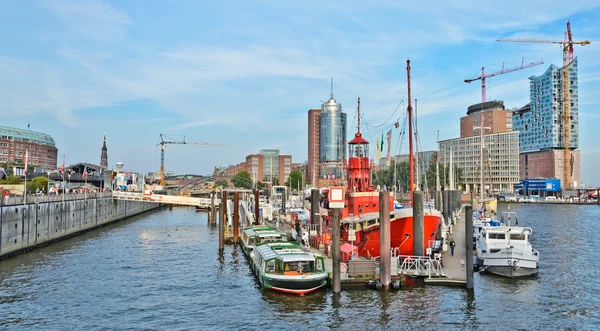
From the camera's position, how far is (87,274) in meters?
45.6

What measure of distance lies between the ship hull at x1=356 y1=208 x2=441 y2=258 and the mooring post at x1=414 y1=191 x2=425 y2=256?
9.44ft

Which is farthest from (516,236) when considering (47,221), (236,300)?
(47,221)

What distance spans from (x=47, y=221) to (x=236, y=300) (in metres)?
41.5

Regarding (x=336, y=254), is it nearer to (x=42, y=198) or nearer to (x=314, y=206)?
(x=314, y=206)

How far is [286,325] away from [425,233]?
17.9 meters

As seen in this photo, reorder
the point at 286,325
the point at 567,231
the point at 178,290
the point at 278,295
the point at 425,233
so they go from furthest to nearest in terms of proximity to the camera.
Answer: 1. the point at 567,231
2. the point at 425,233
3. the point at 178,290
4. the point at 278,295
5. the point at 286,325

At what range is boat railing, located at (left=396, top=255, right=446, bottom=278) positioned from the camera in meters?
37.1

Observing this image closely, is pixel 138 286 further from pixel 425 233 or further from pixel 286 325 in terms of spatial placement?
pixel 425 233

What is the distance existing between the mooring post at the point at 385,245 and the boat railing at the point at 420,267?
2.31 m

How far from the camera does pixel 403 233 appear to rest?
42.9 m

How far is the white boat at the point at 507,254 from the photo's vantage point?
4167 centimetres

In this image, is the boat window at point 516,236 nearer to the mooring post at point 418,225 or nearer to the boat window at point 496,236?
the boat window at point 496,236

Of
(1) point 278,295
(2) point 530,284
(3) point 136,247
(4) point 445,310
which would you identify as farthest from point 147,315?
(3) point 136,247

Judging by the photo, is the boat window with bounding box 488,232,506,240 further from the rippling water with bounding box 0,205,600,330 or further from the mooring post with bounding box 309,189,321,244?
the mooring post with bounding box 309,189,321,244
